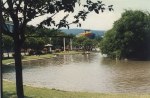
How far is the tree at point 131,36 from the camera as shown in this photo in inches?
2675

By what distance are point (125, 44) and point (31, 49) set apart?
25.4 m

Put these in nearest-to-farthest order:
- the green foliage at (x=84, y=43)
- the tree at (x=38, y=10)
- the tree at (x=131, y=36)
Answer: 1. the tree at (x=38, y=10)
2. the tree at (x=131, y=36)
3. the green foliage at (x=84, y=43)

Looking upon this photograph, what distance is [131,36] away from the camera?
66.9m

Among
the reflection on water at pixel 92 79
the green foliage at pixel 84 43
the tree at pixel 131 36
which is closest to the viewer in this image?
the reflection on water at pixel 92 79

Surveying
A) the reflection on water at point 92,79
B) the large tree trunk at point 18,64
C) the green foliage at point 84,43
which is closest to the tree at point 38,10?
the large tree trunk at point 18,64

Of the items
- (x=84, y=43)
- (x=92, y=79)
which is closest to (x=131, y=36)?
(x=92, y=79)

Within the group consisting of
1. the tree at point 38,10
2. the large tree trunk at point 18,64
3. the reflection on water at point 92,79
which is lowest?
the reflection on water at point 92,79

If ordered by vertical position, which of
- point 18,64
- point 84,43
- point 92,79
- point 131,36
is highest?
point 131,36

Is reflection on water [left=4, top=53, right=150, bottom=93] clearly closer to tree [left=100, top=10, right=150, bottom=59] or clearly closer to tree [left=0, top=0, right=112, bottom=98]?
tree [left=0, top=0, right=112, bottom=98]

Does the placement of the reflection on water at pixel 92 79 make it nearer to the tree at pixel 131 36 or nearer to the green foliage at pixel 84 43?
the tree at pixel 131 36

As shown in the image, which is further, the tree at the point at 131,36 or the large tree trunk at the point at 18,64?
the tree at the point at 131,36

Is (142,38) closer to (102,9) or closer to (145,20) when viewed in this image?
(145,20)

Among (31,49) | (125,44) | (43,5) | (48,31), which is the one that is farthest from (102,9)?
(31,49)

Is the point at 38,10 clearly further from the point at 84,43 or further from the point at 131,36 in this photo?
the point at 84,43
